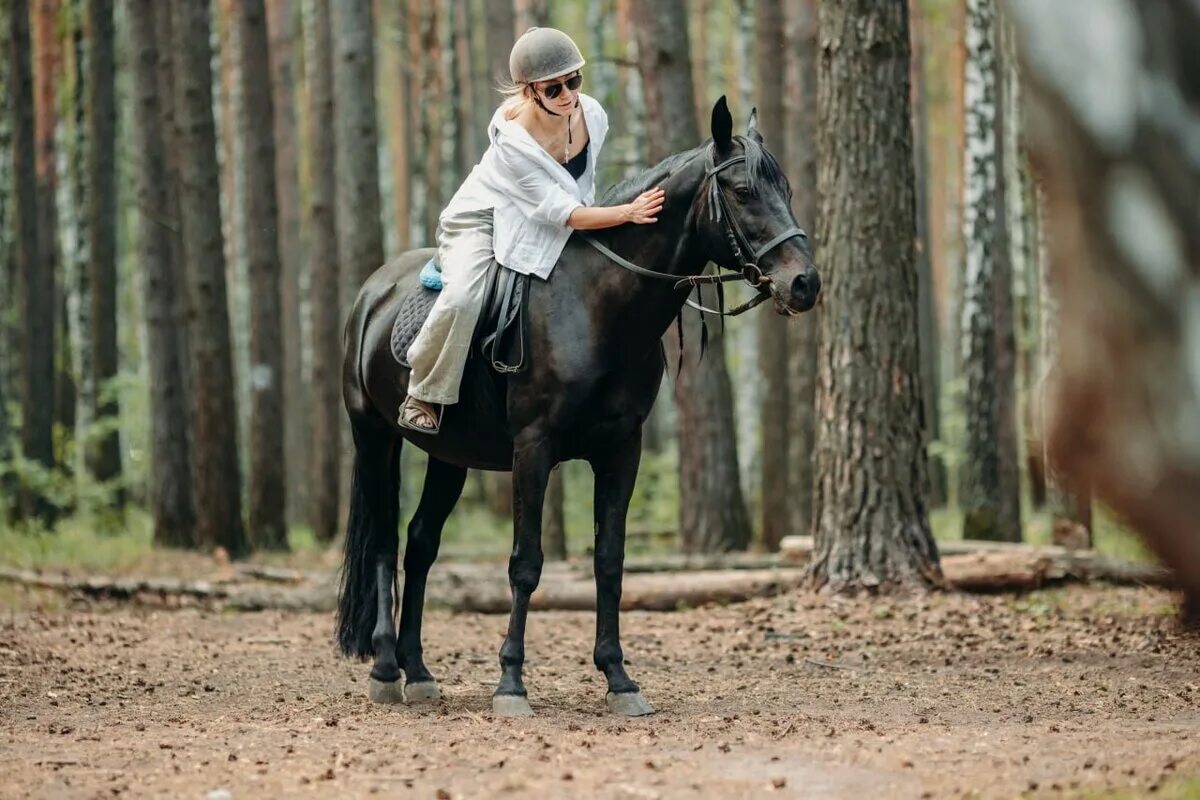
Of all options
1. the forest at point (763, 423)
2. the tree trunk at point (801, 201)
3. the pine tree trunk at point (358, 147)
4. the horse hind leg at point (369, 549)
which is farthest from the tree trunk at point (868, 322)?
the pine tree trunk at point (358, 147)

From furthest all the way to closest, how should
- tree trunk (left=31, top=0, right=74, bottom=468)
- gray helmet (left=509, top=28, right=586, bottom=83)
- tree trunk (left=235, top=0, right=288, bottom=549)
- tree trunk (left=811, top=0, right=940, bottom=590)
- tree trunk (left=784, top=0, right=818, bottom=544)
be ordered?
1. tree trunk (left=31, top=0, right=74, bottom=468)
2. tree trunk (left=235, top=0, right=288, bottom=549)
3. tree trunk (left=784, top=0, right=818, bottom=544)
4. tree trunk (left=811, top=0, right=940, bottom=590)
5. gray helmet (left=509, top=28, right=586, bottom=83)

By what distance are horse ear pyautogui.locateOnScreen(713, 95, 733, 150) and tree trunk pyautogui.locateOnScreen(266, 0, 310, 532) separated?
63.9ft

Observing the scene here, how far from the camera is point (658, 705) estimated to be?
7336mm

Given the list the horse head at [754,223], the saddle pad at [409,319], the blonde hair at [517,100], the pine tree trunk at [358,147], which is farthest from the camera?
the pine tree trunk at [358,147]

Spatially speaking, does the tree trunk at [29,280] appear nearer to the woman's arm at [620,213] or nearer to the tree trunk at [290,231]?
the tree trunk at [290,231]

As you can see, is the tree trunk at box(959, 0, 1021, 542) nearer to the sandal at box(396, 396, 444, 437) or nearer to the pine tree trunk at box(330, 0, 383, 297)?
the pine tree trunk at box(330, 0, 383, 297)

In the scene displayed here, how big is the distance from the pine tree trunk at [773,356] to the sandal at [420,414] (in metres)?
8.49

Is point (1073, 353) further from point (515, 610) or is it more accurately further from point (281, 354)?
point (281, 354)

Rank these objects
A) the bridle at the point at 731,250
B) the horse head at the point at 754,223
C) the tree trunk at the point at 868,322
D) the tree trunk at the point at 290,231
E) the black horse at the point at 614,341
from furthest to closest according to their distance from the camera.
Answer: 1. the tree trunk at the point at 290,231
2. the tree trunk at the point at 868,322
3. the black horse at the point at 614,341
4. the bridle at the point at 731,250
5. the horse head at the point at 754,223

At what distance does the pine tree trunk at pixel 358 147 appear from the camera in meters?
16.0

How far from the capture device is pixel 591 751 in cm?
580

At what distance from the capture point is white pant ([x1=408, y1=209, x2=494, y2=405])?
23.3 ft

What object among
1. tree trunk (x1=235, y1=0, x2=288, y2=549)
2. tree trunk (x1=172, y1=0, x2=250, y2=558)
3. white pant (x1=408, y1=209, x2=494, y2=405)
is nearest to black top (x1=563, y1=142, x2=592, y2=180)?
white pant (x1=408, y1=209, x2=494, y2=405)

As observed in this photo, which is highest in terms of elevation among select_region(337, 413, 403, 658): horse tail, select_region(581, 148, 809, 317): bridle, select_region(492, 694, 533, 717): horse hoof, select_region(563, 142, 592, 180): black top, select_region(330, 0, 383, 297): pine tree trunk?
select_region(330, 0, 383, 297): pine tree trunk
